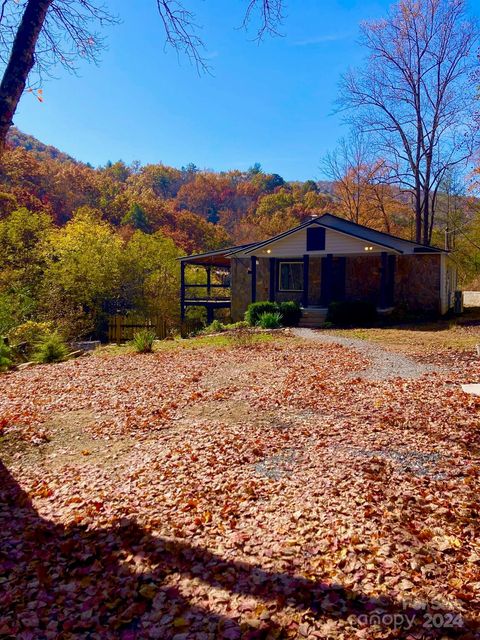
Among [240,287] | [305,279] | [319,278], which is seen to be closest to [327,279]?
[305,279]

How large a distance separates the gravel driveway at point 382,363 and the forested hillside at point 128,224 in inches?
274

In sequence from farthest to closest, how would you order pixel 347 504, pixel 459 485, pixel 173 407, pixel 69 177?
pixel 69 177 → pixel 173 407 → pixel 459 485 → pixel 347 504

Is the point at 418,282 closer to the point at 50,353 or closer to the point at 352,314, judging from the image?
the point at 352,314

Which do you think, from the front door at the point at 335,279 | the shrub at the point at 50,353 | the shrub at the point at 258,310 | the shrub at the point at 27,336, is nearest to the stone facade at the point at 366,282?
the front door at the point at 335,279

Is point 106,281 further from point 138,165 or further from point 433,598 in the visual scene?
point 138,165

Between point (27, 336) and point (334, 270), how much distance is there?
13513 mm

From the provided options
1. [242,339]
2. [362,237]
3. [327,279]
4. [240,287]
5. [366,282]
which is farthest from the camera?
[240,287]

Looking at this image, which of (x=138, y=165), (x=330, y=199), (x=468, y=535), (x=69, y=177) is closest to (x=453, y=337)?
(x=468, y=535)

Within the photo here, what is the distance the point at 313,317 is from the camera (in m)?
17.7

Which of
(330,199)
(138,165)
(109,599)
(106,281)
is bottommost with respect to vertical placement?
(109,599)

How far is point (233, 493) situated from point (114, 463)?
5.08 ft

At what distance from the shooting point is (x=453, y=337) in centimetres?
1236

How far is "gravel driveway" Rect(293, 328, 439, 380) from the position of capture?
7.76 meters

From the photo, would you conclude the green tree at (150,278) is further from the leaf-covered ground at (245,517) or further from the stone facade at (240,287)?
the leaf-covered ground at (245,517)
